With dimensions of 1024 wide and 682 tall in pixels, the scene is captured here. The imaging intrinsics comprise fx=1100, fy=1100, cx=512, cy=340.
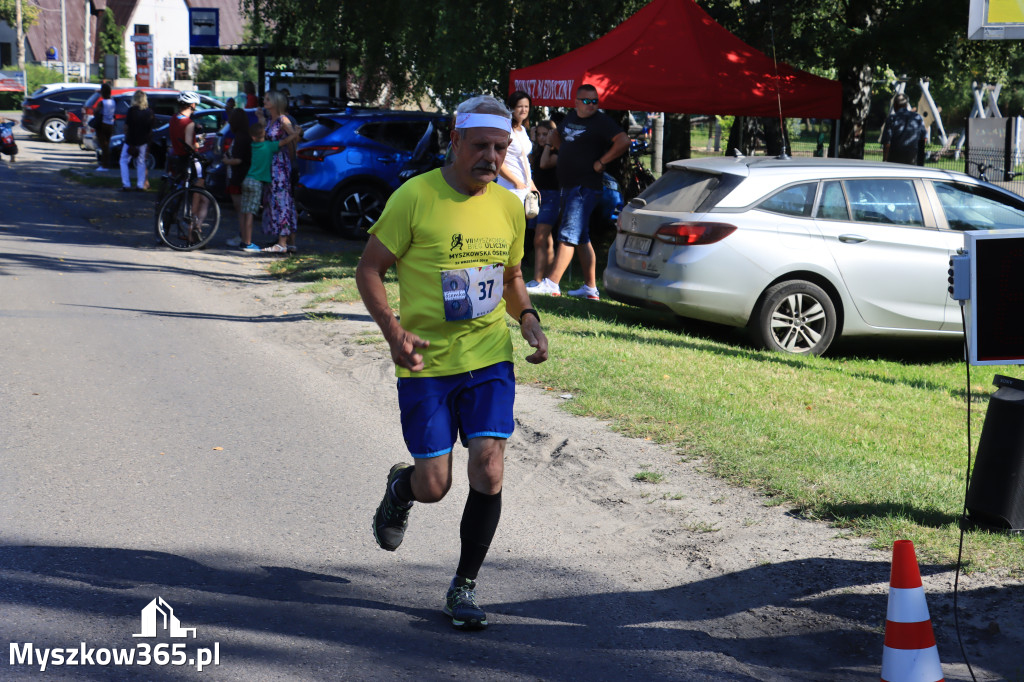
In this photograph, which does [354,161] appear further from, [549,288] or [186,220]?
[549,288]

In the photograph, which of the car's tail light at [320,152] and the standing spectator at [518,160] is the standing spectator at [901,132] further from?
the standing spectator at [518,160]

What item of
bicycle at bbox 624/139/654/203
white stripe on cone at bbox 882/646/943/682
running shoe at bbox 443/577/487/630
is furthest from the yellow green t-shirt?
bicycle at bbox 624/139/654/203

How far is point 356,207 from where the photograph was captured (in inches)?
625

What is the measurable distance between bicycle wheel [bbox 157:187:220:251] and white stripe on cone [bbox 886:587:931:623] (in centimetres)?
1217

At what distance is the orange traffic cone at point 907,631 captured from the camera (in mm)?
3504

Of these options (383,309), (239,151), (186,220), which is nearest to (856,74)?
(239,151)

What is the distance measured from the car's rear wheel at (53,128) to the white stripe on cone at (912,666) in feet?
121

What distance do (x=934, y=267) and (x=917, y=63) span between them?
6312 millimetres

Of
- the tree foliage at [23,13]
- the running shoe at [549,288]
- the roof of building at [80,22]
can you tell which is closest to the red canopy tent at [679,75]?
the running shoe at [549,288]

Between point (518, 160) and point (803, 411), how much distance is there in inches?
150

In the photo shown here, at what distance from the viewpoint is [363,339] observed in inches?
366

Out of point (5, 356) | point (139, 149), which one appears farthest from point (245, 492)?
point (139, 149)

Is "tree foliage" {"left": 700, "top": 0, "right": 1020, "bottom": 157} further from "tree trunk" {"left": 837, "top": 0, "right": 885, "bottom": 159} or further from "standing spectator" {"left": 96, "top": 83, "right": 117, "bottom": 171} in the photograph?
"standing spectator" {"left": 96, "top": 83, "right": 117, "bottom": 171}

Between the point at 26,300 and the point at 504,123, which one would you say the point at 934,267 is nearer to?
the point at 504,123
